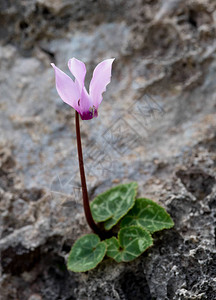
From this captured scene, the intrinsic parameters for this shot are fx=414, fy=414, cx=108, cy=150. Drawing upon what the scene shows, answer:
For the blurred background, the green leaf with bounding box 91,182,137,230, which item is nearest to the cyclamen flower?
the green leaf with bounding box 91,182,137,230

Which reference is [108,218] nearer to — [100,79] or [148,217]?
[148,217]

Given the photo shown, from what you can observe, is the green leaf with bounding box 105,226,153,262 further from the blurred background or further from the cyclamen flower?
the cyclamen flower

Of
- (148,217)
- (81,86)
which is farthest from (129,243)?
(81,86)

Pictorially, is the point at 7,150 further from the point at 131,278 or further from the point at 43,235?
the point at 131,278

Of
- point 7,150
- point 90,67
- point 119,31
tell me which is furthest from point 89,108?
point 119,31

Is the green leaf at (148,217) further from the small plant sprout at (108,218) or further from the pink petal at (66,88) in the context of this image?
the pink petal at (66,88)

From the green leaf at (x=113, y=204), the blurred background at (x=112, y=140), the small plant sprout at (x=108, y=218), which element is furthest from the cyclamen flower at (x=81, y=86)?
the blurred background at (x=112, y=140)

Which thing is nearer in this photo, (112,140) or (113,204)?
(113,204)
